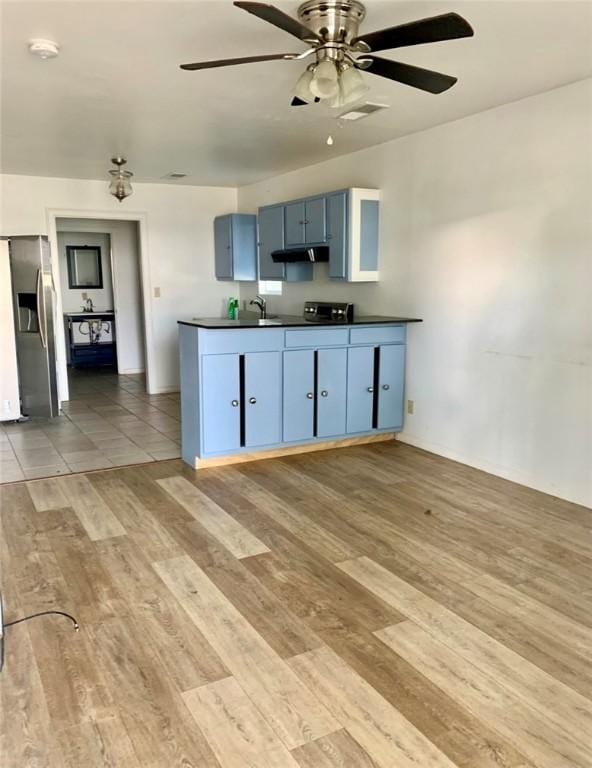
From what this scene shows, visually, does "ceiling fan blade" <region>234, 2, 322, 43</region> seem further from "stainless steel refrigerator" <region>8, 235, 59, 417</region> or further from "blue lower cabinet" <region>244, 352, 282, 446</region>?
"stainless steel refrigerator" <region>8, 235, 59, 417</region>

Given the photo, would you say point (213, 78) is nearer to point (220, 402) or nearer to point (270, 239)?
point (220, 402)

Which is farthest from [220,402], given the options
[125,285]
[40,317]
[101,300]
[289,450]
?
[101,300]

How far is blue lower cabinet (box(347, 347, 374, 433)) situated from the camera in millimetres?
4727

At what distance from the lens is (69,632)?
2.29 m

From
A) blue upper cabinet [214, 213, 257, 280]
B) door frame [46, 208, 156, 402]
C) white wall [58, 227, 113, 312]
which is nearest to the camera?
door frame [46, 208, 156, 402]

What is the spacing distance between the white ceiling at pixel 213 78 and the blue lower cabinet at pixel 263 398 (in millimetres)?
1663

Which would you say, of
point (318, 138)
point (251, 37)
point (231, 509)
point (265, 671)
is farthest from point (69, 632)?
point (318, 138)

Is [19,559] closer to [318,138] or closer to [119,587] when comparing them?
[119,587]

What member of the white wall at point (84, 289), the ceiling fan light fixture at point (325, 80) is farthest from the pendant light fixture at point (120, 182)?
the white wall at point (84, 289)

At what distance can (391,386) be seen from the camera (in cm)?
487

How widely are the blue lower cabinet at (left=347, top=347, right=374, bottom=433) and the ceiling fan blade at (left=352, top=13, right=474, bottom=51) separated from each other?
2.68m

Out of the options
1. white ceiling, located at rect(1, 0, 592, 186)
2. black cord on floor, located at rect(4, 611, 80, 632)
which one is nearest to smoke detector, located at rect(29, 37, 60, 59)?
white ceiling, located at rect(1, 0, 592, 186)

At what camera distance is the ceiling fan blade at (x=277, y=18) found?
189 centimetres

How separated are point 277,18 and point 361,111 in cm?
204
